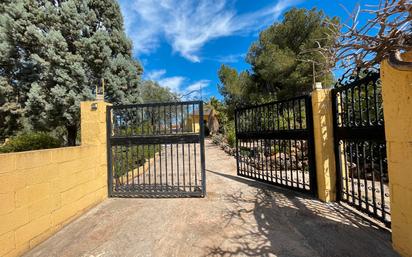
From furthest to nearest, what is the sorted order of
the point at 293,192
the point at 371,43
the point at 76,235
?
the point at 293,192 < the point at 76,235 < the point at 371,43

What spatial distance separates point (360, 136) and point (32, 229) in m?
4.70

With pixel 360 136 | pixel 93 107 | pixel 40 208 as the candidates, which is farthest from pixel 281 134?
pixel 40 208

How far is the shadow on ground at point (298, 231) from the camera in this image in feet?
7.97

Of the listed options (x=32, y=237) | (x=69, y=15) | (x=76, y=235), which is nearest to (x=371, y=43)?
(x=76, y=235)

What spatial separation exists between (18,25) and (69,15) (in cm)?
213

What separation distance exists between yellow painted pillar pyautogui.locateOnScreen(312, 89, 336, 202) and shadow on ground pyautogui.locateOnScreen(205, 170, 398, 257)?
0.26 meters

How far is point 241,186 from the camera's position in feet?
17.0

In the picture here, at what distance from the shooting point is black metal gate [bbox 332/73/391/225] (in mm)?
2748

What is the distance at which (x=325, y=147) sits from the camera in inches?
151

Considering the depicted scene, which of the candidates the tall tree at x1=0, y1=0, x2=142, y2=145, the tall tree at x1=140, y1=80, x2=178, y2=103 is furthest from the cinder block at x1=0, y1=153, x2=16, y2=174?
the tall tree at x1=140, y1=80, x2=178, y2=103

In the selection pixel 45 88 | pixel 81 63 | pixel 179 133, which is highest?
pixel 81 63

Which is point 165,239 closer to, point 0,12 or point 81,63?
point 81,63

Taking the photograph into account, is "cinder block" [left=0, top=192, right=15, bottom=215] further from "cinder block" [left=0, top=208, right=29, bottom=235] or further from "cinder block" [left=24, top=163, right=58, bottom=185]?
"cinder block" [left=24, top=163, right=58, bottom=185]

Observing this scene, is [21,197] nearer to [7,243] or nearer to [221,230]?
[7,243]
